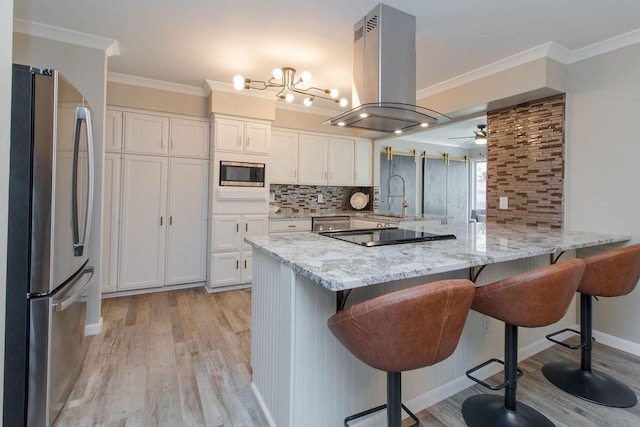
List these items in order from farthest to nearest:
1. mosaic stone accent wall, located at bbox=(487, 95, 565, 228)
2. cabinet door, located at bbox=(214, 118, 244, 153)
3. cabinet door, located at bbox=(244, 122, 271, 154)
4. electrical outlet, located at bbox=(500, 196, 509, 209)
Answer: cabinet door, located at bbox=(244, 122, 271, 154)
cabinet door, located at bbox=(214, 118, 244, 153)
electrical outlet, located at bbox=(500, 196, 509, 209)
mosaic stone accent wall, located at bbox=(487, 95, 565, 228)

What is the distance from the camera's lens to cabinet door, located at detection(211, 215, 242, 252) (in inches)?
153

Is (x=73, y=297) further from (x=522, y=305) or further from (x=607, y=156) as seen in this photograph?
(x=607, y=156)

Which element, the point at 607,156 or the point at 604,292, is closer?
the point at 604,292

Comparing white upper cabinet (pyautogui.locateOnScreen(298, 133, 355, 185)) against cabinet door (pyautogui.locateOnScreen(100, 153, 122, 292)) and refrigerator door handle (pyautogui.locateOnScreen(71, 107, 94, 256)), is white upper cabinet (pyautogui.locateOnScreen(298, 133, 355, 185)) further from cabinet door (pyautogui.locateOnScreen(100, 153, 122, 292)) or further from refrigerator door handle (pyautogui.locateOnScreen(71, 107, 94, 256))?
refrigerator door handle (pyautogui.locateOnScreen(71, 107, 94, 256))

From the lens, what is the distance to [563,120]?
2896 millimetres

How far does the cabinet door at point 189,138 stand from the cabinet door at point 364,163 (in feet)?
7.63

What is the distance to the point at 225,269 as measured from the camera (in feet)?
13.0

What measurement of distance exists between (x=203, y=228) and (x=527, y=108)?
386 cm

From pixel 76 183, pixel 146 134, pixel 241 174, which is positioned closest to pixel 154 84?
pixel 146 134

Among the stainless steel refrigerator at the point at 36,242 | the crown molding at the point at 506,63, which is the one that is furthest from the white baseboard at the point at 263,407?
the crown molding at the point at 506,63

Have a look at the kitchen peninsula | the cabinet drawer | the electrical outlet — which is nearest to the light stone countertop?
the kitchen peninsula

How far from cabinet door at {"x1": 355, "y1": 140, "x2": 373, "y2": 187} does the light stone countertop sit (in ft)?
10.1

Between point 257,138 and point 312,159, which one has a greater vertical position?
point 257,138

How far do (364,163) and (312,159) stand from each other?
956mm
